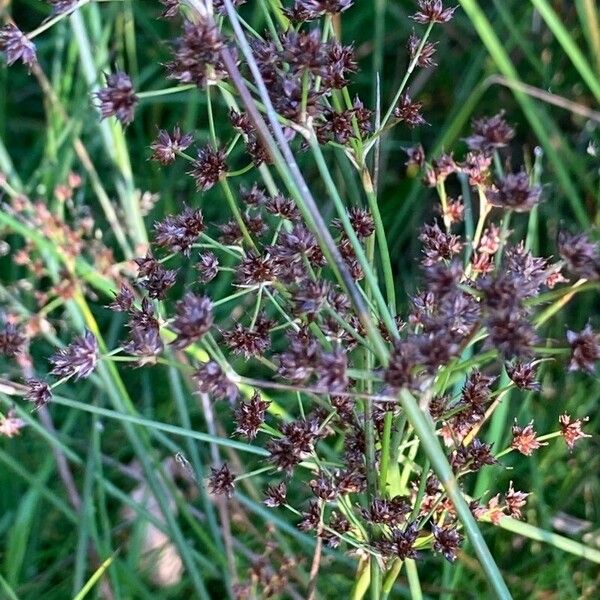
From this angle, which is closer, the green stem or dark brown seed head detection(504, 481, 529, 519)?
the green stem

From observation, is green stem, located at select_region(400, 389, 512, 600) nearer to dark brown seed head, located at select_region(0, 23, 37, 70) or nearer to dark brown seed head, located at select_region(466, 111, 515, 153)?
dark brown seed head, located at select_region(466, 111, 515, 153)

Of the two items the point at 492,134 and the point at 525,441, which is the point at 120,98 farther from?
the point at 525,441

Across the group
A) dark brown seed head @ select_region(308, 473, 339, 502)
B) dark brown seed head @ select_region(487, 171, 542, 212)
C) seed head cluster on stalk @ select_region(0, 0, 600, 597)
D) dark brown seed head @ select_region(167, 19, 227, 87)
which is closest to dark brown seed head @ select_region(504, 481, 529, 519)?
seed head cluster on stalk @ select_region(0, 0, 600, 597)

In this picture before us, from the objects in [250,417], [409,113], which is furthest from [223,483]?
[409,113]

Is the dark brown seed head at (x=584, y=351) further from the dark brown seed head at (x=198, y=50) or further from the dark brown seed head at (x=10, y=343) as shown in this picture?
the dark brown seed head at (x=10, y=343)

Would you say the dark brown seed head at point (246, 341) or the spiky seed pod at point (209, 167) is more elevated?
the spiky seed pod at point (209, 167)

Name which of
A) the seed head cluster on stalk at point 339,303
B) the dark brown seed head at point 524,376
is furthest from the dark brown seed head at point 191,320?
the dark brown seed head at point 524,376

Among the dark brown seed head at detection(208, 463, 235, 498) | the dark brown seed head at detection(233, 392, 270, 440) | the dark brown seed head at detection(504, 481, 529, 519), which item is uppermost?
the dark brown seed head at detection(233, 392, 270, 440)

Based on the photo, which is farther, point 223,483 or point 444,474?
point 223,483

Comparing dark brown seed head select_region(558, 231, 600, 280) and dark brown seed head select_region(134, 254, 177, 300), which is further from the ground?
dark brown seed head select_region(134, 254, 177, 300)
